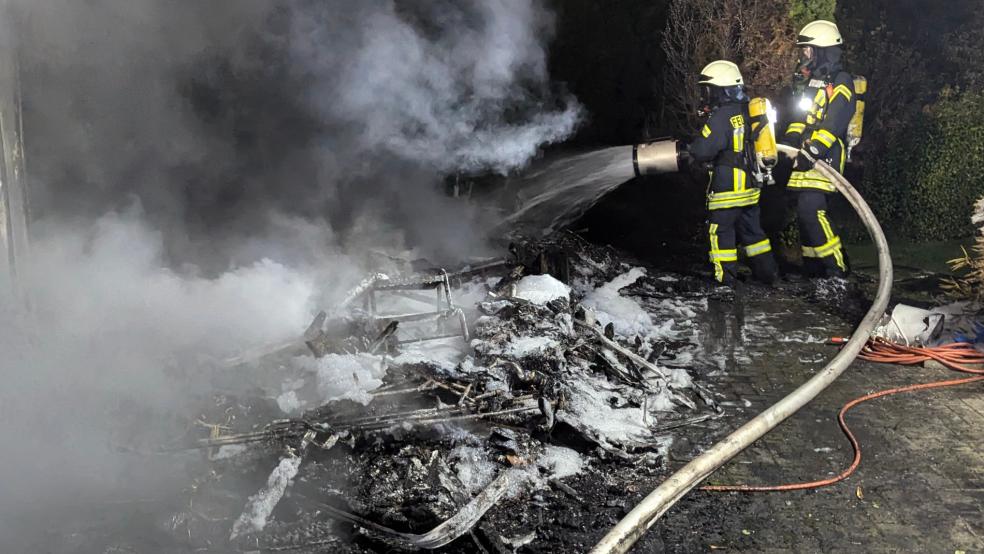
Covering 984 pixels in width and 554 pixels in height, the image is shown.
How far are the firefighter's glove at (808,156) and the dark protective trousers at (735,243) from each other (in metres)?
0.66

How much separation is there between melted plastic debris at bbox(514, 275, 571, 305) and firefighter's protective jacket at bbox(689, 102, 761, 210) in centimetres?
244

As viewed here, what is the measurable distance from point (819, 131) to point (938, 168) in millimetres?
2779

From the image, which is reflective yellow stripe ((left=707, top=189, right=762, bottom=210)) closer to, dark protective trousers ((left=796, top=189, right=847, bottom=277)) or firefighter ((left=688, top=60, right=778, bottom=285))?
firefighter ((left=688, top=60, right=778, bottom=285))

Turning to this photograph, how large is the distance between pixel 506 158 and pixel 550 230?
39.3 inches

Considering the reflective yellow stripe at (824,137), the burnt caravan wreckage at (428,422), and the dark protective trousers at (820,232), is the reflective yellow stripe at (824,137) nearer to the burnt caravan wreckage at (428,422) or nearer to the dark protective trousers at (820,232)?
the dark protective trousers at (820,232)

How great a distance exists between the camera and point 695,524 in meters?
4.26

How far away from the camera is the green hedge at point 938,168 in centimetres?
973

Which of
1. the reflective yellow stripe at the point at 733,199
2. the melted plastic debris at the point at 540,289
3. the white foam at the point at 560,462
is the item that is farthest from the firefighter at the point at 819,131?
the white foam at the point at 560,462

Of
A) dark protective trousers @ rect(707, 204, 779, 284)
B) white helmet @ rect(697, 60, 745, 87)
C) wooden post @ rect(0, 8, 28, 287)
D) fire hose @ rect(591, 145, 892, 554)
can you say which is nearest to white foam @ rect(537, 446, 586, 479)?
fire hose @ rect(591, 145, 892, 554)

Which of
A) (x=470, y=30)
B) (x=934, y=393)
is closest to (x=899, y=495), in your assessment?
(x=934, y=393)

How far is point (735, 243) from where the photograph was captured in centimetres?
857

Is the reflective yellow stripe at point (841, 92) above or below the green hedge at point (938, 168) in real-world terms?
above

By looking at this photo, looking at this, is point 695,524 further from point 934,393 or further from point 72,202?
point 72,202

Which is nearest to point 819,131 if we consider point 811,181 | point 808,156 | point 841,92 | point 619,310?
point 808,156
